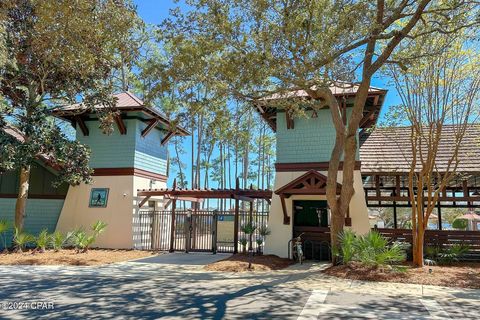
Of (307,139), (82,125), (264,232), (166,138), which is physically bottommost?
(264,232)

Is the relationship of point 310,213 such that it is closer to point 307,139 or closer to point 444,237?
point 307,139

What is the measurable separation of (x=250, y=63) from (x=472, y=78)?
24.5ft

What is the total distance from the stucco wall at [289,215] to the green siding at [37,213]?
10.4 meters

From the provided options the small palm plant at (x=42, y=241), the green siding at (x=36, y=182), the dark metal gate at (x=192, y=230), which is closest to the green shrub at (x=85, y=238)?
the small palm plant at (x=42, y=241)

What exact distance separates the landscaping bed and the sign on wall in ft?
8.62

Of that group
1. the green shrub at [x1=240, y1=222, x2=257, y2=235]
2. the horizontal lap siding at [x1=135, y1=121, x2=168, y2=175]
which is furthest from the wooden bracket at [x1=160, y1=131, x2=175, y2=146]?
the green shrub at [x1=240, y1=222, x2=257, y2=235]

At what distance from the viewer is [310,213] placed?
15734 millimetres

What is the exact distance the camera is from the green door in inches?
605

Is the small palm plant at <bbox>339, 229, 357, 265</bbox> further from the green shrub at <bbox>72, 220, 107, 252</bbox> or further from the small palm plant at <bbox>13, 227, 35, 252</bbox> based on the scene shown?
the small palm plant at <bbox>13, 227, 35, 252</bbox>

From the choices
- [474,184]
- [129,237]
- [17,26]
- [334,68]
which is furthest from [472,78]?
[17,26]

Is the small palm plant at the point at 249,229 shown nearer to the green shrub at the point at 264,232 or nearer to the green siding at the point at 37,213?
the green shrub at the point at 264,232

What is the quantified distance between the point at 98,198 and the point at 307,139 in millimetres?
10092

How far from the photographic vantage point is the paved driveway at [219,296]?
6.46 meters

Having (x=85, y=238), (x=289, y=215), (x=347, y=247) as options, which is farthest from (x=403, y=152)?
(x=85, y=238)
